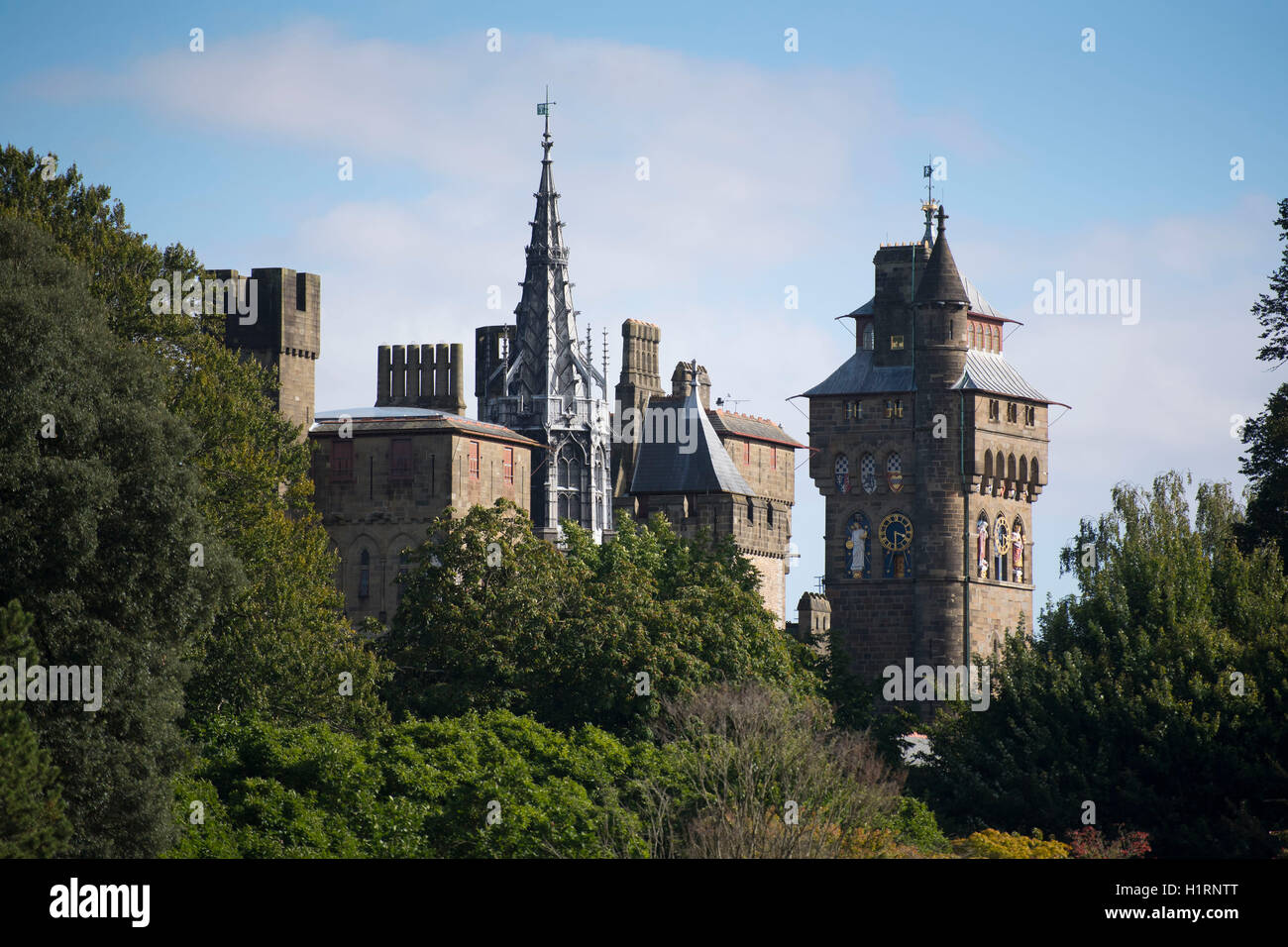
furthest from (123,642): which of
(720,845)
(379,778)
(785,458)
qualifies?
(785,458)

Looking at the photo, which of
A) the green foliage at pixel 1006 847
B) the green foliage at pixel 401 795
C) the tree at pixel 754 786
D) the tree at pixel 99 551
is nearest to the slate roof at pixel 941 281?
the tree at pixel 754 786

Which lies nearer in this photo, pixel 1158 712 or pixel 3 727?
pixel 3 727

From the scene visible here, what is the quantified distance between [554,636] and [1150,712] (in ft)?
53.3

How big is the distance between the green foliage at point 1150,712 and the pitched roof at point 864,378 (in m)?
36.9

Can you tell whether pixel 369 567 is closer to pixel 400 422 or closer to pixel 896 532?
pixel 400 422

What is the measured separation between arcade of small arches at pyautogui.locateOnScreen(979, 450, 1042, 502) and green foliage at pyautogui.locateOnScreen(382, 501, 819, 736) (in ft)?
120

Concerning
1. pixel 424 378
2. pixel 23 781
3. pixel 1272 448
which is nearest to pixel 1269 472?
pixel 1272 448

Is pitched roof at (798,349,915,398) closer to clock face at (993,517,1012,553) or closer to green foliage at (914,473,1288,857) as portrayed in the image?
clock face at (993,517,1012,553)

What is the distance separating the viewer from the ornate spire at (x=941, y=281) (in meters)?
102

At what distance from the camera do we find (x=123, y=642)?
4581 cm

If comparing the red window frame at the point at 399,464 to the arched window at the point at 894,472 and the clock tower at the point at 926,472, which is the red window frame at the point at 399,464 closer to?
the clock tower at the point at 926,472

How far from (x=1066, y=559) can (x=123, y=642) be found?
43.1 meters
